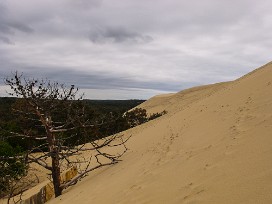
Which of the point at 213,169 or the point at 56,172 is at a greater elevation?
the point at 213,169

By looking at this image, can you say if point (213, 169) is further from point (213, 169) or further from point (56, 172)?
point (56, 172)

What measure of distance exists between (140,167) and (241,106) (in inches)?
135

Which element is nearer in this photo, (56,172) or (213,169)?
(213,169)

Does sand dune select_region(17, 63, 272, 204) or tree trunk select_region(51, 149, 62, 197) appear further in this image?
tree trunk select_region(51, 149, 62, 197)

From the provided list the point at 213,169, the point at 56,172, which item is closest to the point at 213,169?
the point at 213,169

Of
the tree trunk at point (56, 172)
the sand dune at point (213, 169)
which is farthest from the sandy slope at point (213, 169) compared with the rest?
the tree trunk at point (56, 172)

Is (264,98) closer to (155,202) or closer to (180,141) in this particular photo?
(180,141)

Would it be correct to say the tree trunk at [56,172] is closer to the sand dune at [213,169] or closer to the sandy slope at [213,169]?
the sandy slope at [213,169]

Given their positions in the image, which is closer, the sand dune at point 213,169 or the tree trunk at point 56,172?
the sand dune at point 213,169

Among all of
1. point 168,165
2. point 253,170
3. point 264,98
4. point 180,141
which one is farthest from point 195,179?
point 264,98

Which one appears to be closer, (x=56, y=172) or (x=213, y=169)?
(x=213, y=169)

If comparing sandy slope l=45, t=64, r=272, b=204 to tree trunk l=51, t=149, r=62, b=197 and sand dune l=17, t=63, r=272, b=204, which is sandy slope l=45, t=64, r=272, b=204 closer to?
sand dune l=17, t=63, r=272, b=204

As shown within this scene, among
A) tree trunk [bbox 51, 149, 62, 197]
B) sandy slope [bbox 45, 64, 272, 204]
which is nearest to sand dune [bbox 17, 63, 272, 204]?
sandy slope [bbox 45, 64, 272, 204]

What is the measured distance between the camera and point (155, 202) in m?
4.84
